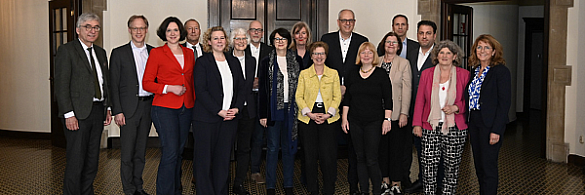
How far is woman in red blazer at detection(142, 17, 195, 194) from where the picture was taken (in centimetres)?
390

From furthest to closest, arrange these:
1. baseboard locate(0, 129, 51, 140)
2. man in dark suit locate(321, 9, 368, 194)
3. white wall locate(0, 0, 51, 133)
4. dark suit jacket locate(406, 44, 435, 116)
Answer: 1. baseboard locate(0, 129, 51, 140)
2. white wall locate(0, 0, 51, 133)
3. man in dark suit locate(321, 9, 368, 194)
4. dark suit jacket locate(406, 44, 435, 116)

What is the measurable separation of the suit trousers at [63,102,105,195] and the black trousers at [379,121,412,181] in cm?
246

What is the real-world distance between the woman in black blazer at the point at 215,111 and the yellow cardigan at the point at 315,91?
1.76ft

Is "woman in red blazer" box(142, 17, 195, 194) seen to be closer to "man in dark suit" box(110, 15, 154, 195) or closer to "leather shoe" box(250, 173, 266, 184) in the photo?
"man in dark suit" box(110, 15, 154, 195)

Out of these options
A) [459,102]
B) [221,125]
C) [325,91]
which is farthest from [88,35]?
[459,102]

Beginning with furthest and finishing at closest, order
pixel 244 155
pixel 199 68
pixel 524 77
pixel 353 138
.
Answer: pixel 524 77, pixel 244 155, pixel 353 138, pixel 199 68

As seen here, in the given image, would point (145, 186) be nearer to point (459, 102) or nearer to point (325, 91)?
point (325, 91)

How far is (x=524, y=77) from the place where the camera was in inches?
440

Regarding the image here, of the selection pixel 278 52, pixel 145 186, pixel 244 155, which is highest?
pixel 278 52

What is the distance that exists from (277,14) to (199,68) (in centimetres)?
330

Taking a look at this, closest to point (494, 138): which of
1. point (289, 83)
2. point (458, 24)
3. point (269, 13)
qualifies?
point (289, 83)

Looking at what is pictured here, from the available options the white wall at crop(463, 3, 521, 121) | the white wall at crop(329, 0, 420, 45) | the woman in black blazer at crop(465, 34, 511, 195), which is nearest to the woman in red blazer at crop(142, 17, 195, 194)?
the woman in black blazer at crop(465, 34, 511, 195)

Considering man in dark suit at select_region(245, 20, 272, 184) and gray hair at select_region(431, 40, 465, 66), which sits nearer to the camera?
gray hair at select_region(431, 40, 465, 66)

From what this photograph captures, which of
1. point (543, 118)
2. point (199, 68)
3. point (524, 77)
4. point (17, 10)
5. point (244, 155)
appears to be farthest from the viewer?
point (524, 77)
